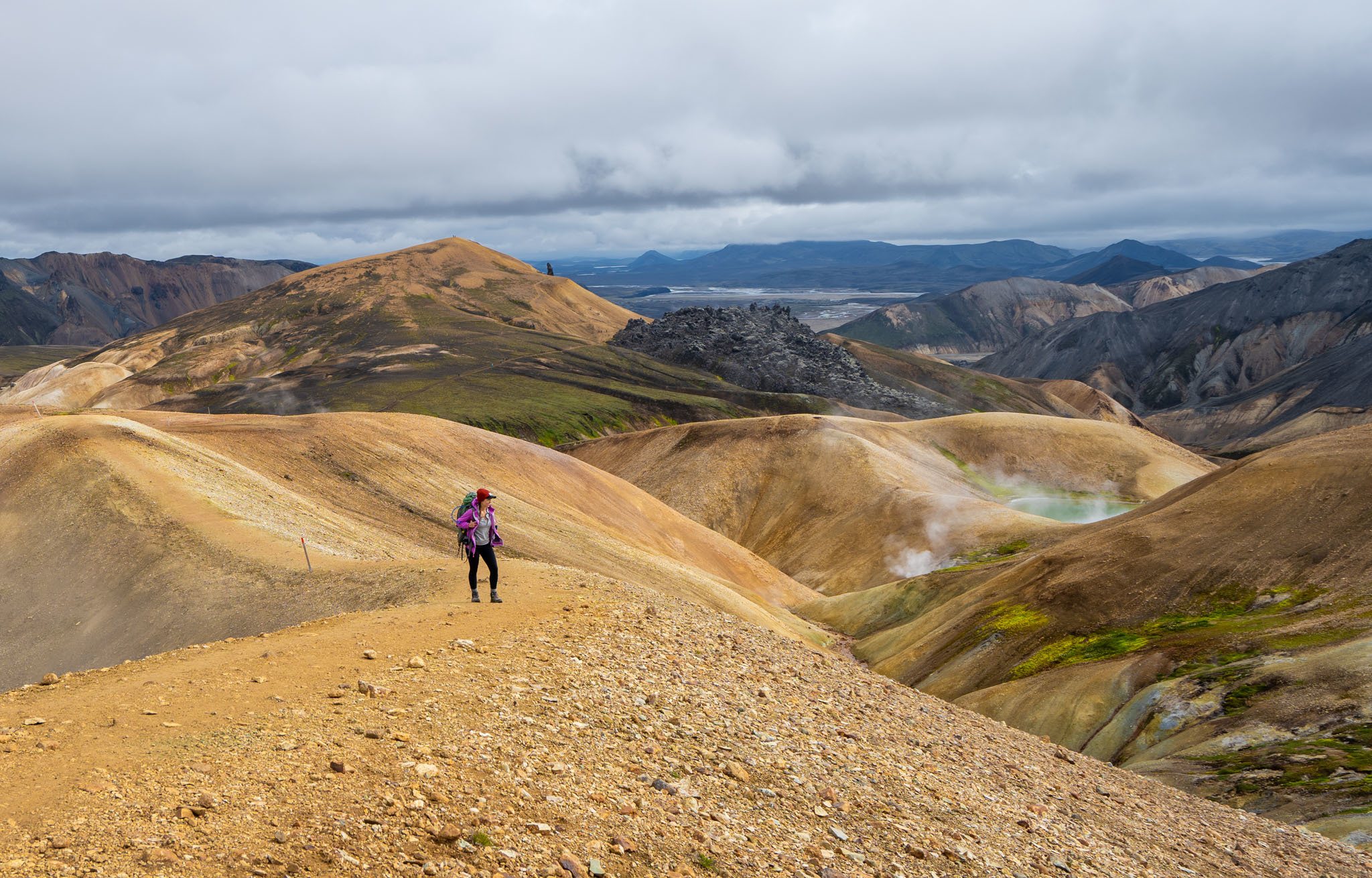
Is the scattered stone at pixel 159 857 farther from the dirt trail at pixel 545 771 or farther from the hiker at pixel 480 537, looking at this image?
the hiker at pixel 480 537

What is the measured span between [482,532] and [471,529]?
344 mm

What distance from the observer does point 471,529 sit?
21.2m

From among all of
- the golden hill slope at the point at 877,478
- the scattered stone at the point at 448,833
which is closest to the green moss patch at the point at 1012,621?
the golden hill slope at the point at 877,478

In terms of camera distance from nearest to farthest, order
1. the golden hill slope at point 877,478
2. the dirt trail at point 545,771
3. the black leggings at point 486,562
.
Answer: the dirt trail at point 545,771 → the black leggings at point 486,562 → the golden hill slope at point 877,478

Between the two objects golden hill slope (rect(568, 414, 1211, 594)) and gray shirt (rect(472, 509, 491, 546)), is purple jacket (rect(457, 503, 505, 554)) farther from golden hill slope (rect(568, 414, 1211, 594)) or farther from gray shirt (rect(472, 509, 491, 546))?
golden hill slope (rect(568, 414, 1211, 594))

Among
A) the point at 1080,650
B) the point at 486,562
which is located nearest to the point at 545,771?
the point at 486,562

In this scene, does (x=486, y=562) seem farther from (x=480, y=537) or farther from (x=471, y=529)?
(x=471, y=529)

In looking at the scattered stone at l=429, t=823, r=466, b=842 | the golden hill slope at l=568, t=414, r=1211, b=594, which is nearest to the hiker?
the scattered stone at l=429, t=823, r=466, b=842

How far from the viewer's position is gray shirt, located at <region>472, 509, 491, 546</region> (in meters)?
21.0

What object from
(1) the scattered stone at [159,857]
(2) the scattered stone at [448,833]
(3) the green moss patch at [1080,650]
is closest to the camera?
(1) the scattered stone at [159,857]

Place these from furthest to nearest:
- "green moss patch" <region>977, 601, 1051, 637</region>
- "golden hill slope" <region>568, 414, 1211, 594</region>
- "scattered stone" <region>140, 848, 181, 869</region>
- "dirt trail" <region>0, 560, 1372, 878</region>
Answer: "golden hill slope" <region>568, 414, 1211, 594</region>
"green moss patch" <region>977, 601, 1051, 637</region>
"dirt trail" <region>0, 560, 1372, 878</region>
"scattered stone" <region>140, 848, 181, 869</region>

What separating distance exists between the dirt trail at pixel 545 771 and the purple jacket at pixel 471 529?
136cm

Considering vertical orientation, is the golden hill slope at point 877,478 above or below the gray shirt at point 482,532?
below

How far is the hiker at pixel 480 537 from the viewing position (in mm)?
21047
